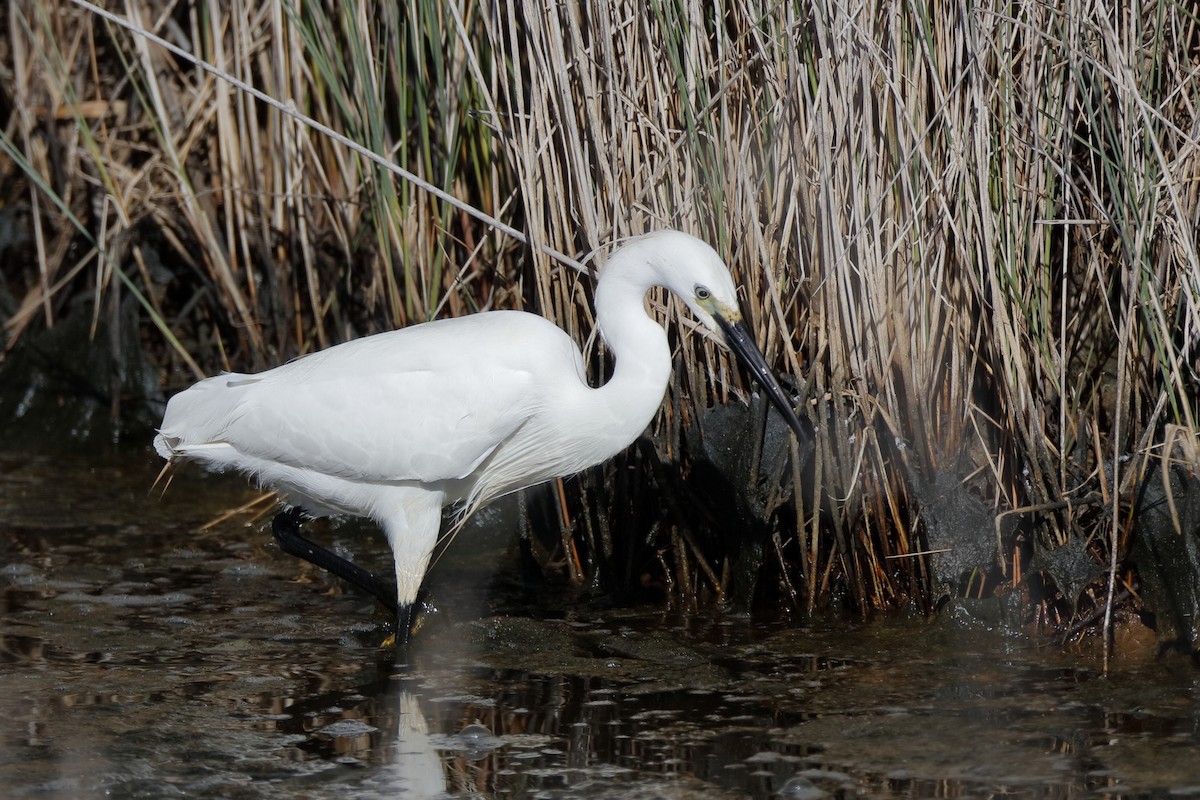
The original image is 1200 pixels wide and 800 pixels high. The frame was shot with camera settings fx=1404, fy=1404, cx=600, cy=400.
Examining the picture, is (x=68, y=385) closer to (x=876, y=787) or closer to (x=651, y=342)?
(x=651, y=342)

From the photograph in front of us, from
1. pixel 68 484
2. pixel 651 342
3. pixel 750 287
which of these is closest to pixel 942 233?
pixel 750 287

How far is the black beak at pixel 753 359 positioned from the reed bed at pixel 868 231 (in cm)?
19

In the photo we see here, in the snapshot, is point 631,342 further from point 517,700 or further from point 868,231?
point 517,700

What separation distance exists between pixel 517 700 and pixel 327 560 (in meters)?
1.01

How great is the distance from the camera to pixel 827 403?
13.1 feet

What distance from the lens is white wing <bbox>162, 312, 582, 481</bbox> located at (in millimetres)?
3904

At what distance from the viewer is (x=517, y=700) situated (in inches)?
144

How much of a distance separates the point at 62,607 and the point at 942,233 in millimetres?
2908

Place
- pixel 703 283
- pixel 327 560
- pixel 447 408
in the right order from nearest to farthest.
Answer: pixel 703 283 → pixel 447 408 → pixel 327 560

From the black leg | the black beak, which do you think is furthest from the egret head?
the black leg

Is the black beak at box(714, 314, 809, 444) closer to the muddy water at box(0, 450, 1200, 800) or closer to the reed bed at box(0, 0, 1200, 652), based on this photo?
A: the reed bed at box(0, 0, 1200, 652)

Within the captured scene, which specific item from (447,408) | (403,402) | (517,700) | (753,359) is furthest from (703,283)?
(517,700)

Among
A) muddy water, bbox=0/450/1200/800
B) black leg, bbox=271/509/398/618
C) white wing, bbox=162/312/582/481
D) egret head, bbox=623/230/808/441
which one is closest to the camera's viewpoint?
muddy water, bbox=0/450/1200/800

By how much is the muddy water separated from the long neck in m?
0.73
